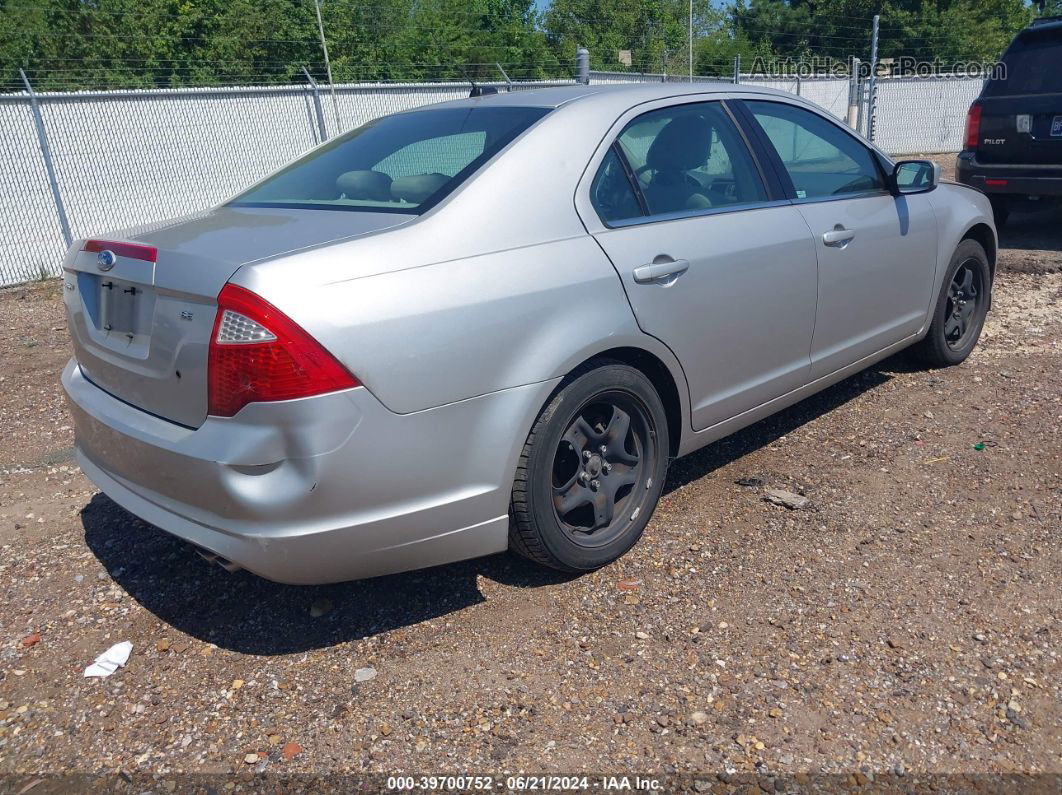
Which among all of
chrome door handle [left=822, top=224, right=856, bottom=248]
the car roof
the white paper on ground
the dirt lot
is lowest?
the dirt lot

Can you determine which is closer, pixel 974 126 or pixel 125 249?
pixel 125 249

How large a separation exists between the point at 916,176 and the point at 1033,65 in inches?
181

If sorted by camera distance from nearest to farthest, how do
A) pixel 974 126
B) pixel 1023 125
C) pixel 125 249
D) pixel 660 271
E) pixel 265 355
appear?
pixel 265 355, pixel 125 249, pixel 660 271, pixel 1023 125, pixel 974 126

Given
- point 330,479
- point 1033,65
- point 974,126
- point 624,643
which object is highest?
point 1033,65

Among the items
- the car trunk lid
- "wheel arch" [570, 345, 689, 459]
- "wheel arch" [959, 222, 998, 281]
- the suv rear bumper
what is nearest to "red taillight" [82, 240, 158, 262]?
the car trunk lid

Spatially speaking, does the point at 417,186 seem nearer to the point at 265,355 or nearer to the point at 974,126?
the point at 265,355

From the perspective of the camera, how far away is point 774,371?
3777 millimetres

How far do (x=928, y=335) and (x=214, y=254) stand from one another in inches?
158

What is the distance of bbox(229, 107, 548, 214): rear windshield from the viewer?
2971 millimetres

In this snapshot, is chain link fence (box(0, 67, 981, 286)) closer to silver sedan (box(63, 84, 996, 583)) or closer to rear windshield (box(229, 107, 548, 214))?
rear windshield (box(229, 107, 548, 214))

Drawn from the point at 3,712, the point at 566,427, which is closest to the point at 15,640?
the point at 3,712

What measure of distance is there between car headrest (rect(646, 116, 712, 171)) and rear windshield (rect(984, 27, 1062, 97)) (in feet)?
19.2

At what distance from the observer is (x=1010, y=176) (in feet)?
26.7

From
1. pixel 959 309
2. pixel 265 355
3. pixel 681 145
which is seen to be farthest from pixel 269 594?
pixel 959 309
